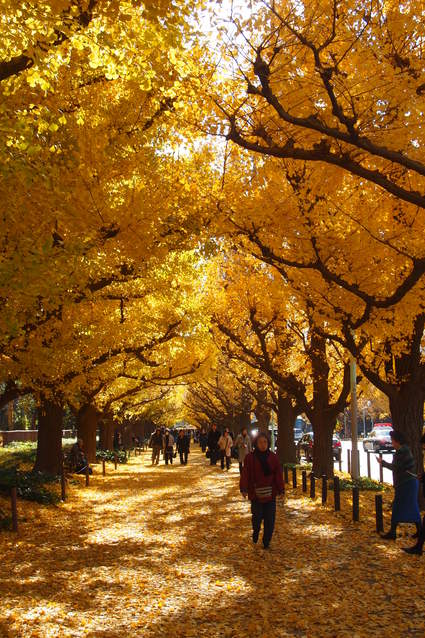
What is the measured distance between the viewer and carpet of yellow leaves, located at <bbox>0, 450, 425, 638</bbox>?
5953 millimetres

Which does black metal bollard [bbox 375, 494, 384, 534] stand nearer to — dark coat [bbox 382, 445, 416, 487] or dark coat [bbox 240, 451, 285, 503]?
dark coat [bbox 382, 445, 416, 487]

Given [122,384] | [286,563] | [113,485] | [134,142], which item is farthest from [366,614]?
[122,384]

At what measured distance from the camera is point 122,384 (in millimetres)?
26531

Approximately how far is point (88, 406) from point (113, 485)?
6747mm

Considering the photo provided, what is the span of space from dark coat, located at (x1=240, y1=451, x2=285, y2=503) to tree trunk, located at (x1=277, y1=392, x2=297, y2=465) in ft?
48.9

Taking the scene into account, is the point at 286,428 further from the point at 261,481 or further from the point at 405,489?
the point at 261,481

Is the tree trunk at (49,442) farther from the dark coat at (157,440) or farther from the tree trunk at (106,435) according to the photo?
the tree trunk at (106,435)

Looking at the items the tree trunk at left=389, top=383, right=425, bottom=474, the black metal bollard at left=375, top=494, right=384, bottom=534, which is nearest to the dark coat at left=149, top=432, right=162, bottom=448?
the tree trunk at left=389, top=383, right=425, bottom=474

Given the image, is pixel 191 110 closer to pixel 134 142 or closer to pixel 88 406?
pixel 134 142

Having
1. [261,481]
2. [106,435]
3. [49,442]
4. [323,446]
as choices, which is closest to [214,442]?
[323,446]

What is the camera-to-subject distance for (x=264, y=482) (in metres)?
9.29

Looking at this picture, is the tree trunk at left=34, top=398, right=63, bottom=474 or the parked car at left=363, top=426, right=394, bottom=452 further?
the parked car at left=363, top=426, right=394, bottom=452

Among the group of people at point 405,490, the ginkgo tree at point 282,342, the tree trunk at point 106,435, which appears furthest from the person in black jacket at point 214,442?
the group of people at point 405,490

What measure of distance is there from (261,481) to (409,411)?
518 cm
